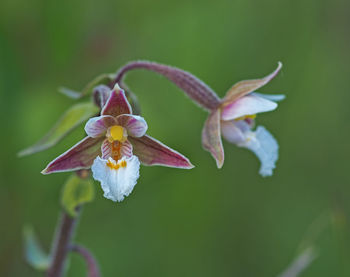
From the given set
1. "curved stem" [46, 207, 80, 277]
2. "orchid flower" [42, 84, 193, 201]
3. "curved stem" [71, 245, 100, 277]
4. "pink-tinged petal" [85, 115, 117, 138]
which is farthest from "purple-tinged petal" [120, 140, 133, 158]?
"curved stem" [71, 245, 100, 277]

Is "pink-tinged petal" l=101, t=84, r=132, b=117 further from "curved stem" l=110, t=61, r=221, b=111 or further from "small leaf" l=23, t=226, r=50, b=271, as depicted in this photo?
"small leaf" l=23, t=226, r=50, b=271

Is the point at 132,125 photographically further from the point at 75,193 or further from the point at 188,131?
the point at 188,131

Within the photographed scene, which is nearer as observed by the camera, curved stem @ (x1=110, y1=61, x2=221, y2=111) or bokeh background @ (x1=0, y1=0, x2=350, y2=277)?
curved stem @ (x1=110, y1=61, x2=221, y2=111)

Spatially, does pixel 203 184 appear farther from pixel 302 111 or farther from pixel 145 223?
pixel 302 111

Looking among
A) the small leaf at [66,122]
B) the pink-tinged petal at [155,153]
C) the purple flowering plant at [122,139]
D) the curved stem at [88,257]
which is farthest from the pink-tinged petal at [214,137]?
the curved stem at [88,257]

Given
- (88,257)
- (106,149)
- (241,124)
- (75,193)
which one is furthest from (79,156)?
(241,124)

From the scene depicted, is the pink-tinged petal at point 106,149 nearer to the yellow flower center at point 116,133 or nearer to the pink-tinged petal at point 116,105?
the yellow flower center at point 116,133
